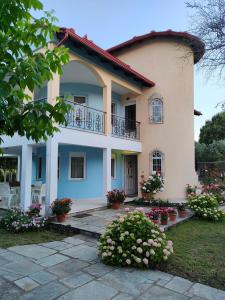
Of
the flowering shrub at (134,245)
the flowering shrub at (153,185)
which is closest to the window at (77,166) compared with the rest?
the flowering shrub at (153,185)

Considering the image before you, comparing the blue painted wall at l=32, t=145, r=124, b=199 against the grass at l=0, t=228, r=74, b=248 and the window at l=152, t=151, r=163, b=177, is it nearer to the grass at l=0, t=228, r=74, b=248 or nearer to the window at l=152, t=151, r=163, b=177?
the window at l=152, t=151, r=163, b=177

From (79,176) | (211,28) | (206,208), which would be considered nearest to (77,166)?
(79,176)

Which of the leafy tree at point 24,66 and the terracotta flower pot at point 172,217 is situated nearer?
the leafy tree at point 24,66

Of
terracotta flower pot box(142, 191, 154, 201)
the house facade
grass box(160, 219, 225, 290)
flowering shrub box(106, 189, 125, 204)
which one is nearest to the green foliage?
the house facade

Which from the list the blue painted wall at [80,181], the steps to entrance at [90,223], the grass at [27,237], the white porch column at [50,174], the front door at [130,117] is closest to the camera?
the grass at [27,237]

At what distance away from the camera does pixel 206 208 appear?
9.04 metres

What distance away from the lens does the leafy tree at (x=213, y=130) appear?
26.6 metres

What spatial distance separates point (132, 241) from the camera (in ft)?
15.6

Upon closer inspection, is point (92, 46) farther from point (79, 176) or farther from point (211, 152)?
point (211, 152)

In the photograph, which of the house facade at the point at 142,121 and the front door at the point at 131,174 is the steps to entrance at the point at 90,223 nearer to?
the house facade at the point at 142,121

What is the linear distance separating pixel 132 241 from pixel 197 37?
6677 millimetres

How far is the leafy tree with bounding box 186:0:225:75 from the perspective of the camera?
7.18m

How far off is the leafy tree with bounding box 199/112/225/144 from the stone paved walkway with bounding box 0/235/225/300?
2494 centimetres

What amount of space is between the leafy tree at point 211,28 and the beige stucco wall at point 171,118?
5.11 m
